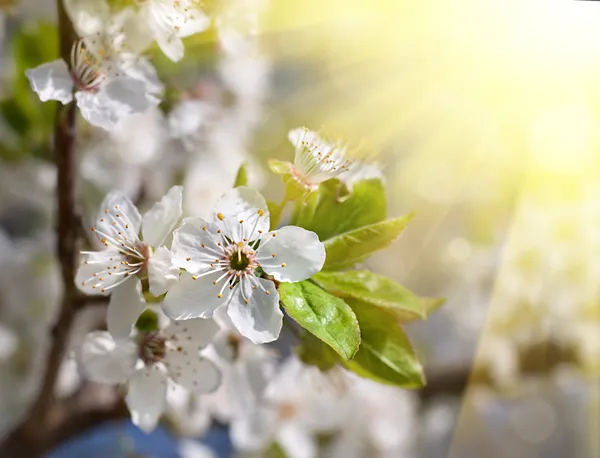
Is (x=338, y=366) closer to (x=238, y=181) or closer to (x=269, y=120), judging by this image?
(x=238, y=181)

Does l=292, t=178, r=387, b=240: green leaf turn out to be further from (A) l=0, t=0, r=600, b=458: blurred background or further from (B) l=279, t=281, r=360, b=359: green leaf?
(A) l=0, t=0, r=600, b=458: blurred background

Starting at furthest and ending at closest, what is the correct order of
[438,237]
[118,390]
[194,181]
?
[438,237], [194,181], [118,390]

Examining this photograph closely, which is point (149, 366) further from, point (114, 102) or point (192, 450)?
point (192, 450)

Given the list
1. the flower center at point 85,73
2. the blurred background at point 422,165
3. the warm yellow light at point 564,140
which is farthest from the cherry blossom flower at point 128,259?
the warm yellow light at point 564,140

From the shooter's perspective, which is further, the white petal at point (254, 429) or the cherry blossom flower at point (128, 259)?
the white petal at point (254, 429)

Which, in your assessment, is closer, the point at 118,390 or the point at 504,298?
the point at 118,390

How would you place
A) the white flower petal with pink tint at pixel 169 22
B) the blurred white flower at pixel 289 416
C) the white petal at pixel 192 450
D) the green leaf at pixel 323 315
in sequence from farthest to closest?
1. the white petal at pixel 192 450
2. the blurred white flower at pixel 289 416
3. the white flower petal with pink tint at pixel 169 22
4. the green leaf at pixel 323 315

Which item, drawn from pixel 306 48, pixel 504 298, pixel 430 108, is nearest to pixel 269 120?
pixel 306 48

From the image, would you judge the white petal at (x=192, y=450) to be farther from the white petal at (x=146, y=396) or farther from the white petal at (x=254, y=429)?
the white petal at (x=146, y=396)
